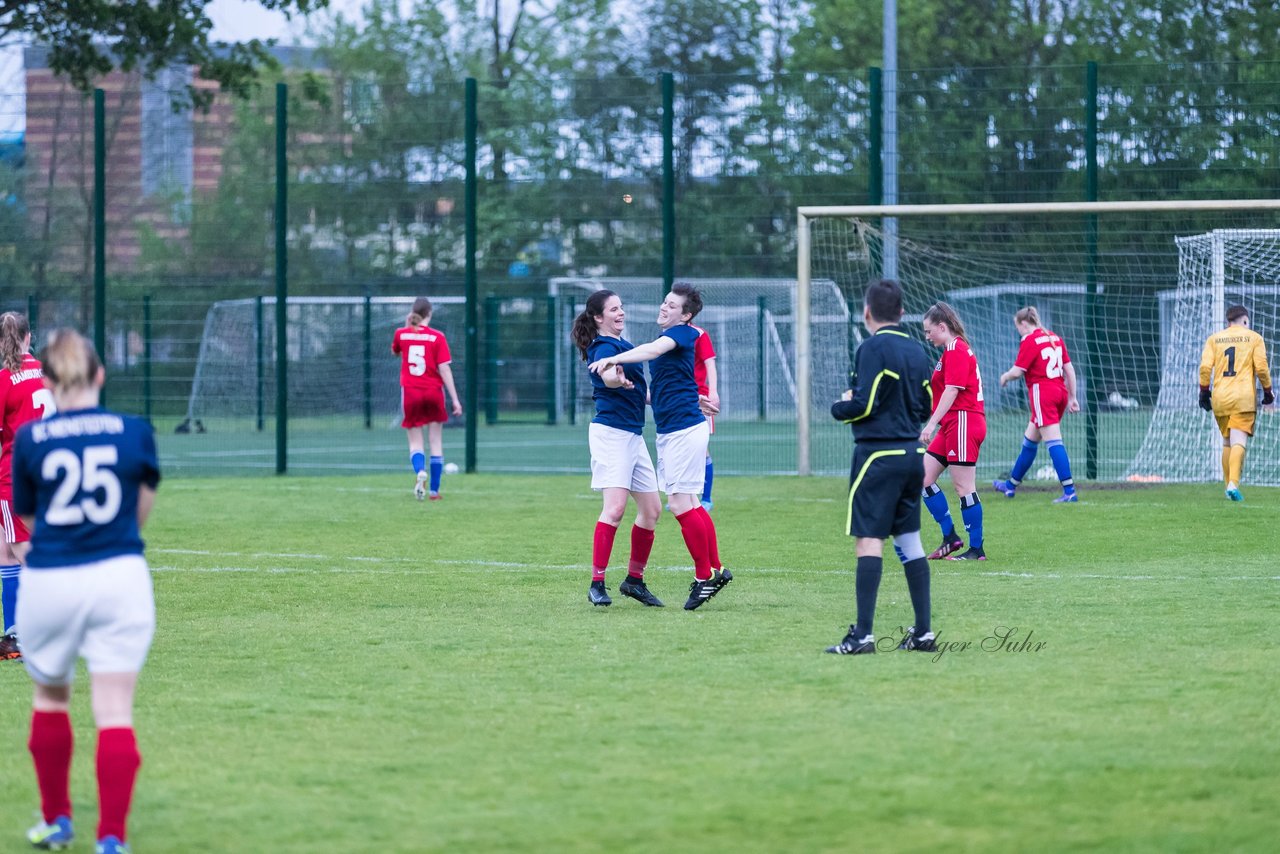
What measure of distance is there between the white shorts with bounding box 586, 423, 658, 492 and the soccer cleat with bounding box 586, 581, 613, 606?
1.90 feet

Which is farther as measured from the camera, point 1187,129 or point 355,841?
point 1187,129

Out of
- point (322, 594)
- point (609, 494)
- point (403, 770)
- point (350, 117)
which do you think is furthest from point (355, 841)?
point (350, 117)

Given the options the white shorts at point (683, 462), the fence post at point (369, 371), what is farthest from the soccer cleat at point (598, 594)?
the fence post at point (369, 371)

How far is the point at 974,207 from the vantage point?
17.1m

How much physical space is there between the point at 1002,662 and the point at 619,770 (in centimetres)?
255

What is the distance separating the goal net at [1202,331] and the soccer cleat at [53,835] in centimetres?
1467

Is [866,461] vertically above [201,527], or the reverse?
[866,461]

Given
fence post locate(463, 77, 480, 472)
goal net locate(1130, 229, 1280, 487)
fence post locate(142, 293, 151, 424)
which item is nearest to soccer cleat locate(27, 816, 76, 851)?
goal net locate(1130, 229, 1280, 487)

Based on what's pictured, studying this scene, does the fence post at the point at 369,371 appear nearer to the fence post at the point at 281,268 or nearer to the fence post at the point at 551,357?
the fence post at the point at 551,357

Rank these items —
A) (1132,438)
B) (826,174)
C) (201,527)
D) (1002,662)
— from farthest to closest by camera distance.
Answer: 1. (826,174)
2. (1132,438)
3. (201,527)
4. (1002,662)

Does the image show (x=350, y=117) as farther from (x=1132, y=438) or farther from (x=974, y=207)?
(x=1132, y=438)

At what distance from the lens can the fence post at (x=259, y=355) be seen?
76.8 feet

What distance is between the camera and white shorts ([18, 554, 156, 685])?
477 centimetres

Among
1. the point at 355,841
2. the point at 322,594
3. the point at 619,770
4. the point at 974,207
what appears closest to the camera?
the point at 355,841
